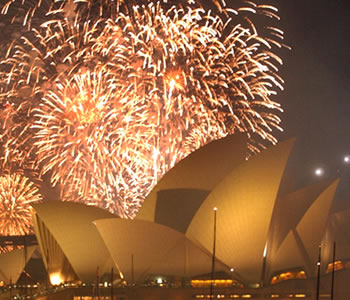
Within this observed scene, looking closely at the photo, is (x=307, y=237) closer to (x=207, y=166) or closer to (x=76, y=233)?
(x=207, y=166)

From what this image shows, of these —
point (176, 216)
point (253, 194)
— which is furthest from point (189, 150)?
point (253, 194)

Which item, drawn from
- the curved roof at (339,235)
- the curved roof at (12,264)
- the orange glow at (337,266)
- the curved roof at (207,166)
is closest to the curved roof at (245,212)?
the curved roof at (207,166)

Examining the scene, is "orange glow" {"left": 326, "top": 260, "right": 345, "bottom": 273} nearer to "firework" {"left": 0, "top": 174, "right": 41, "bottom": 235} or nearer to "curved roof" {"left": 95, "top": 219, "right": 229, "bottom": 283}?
"curved roof" {"left": 95, "top": 219, "right": 229, "bottom": 283}

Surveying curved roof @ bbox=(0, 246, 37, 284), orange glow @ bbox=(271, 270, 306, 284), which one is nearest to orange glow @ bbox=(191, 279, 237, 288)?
orange glow @ bbox=(271, 270, 306, 284)

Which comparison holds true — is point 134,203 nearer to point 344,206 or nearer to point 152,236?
point 152,236

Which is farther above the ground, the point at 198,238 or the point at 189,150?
the point at 189,150

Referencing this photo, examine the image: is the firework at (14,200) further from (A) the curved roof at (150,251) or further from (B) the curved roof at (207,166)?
(B) the curved roof at (207,166)
